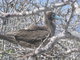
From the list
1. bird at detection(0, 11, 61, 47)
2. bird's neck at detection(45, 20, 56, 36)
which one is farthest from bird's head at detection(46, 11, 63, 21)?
bird at detection(0, 11, 61, 47)

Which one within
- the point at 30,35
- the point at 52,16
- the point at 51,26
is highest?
the point at 52,16

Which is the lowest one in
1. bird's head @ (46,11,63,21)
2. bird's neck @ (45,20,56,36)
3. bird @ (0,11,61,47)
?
bird @ (0,11,61,47)

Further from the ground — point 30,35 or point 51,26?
point 51,26

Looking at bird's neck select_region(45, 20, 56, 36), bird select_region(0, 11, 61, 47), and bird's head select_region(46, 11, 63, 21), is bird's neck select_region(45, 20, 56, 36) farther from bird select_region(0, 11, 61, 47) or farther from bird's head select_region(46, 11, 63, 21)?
bird select_region(0, 11, 61, 47)

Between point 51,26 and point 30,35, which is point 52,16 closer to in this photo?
point 51,26

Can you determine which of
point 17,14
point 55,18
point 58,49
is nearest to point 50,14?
point 55,18

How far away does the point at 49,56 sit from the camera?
130 inches

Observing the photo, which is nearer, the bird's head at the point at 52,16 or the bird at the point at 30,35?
the bird's head at the point at 52,16

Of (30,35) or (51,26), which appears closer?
(51,26)

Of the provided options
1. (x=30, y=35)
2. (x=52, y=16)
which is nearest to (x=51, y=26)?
(x=52, y=16)

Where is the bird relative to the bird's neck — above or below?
below

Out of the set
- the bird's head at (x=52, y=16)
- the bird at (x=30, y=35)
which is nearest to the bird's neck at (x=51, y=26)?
the bird's head at (x=52, y=16)

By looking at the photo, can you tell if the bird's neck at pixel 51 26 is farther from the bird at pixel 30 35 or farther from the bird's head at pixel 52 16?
the bird at pixel 30 35

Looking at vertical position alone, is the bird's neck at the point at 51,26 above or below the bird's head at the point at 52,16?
below
